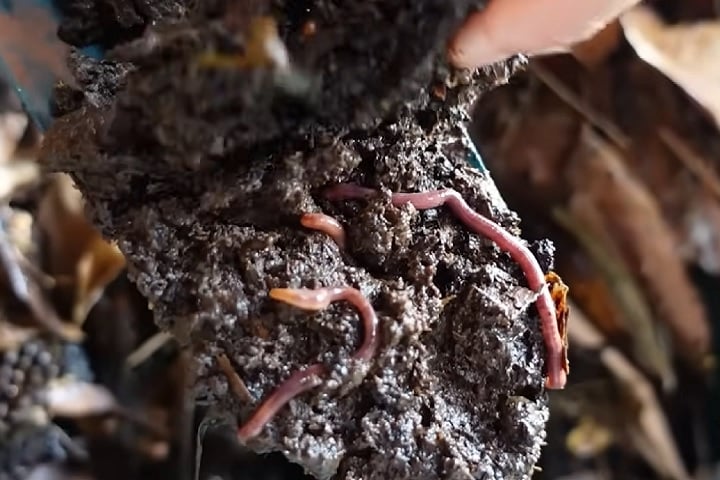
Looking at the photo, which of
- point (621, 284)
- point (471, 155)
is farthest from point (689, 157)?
point (471, 155)

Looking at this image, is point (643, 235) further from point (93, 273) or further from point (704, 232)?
point (93, 273)

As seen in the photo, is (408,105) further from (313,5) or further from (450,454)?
(450,454)

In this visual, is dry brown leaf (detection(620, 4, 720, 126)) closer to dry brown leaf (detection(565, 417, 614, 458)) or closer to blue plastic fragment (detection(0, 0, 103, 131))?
dry brown leaf (detection(565, 417, 614, 458))

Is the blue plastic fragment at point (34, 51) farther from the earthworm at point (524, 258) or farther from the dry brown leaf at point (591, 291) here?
the dry brown leaf at point (591, 291)

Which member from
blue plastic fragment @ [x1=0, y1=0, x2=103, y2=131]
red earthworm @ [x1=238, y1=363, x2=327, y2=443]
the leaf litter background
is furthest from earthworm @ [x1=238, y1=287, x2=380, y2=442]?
the leaf litter background

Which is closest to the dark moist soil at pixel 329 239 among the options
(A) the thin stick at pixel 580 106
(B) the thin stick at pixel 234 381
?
(B) the thin stick at pixel 234 381

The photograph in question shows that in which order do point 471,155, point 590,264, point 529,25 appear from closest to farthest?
1. point 529,25
2. point 471,155
3. point 590,264
